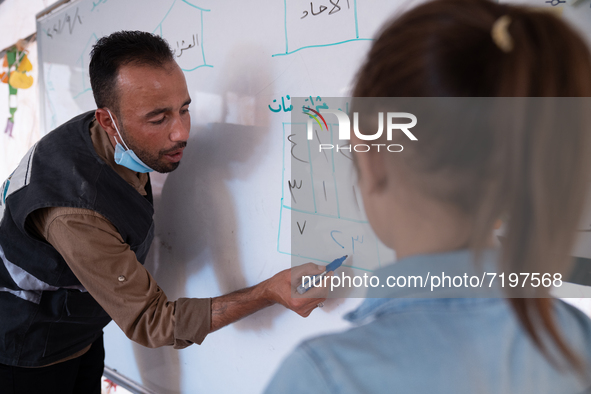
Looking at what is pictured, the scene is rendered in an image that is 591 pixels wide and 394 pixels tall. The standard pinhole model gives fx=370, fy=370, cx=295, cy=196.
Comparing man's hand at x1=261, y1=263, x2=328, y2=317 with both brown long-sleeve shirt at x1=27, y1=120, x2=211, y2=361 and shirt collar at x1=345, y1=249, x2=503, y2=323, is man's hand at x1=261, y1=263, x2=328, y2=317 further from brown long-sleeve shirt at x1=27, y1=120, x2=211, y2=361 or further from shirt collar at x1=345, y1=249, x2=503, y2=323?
shirt collar at x1=345, y1=249, x2=503, y2=323

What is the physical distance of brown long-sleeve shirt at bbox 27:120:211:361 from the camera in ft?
2.38

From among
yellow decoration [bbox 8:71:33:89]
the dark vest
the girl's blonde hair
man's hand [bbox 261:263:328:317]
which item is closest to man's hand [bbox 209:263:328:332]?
man's hand [bbox 261:263:328:317]

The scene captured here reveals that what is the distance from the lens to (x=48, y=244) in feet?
2.65

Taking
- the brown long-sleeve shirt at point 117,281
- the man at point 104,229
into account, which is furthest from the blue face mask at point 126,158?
the brown long-sleeve shirt at point 117,281

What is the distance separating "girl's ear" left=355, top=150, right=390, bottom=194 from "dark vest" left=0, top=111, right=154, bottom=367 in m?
0.59

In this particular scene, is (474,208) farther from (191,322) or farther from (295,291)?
(191,322)

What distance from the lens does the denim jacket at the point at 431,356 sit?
0.32 metres

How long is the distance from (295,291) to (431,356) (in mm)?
417

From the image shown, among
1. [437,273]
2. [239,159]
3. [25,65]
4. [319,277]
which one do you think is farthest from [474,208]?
[25,65]

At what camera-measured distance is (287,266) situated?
0.81 m

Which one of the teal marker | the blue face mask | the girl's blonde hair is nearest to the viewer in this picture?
the girl's blonde hair

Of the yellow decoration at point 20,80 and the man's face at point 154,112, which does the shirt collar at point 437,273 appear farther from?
the yellow decoration at point 20,80

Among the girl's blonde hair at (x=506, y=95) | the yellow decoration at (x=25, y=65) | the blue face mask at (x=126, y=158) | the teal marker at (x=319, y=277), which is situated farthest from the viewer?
the yellow decoration at (x=25, y=65)

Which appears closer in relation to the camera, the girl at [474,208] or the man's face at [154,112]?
the girl at [474,208]
